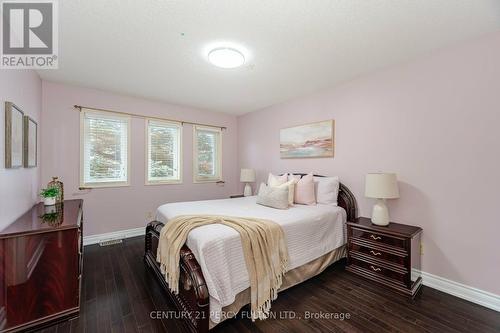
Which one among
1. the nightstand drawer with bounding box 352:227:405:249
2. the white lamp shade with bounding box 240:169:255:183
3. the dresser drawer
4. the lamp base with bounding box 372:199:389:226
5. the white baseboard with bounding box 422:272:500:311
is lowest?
the white baseboard with bounding box 422:272:500:311

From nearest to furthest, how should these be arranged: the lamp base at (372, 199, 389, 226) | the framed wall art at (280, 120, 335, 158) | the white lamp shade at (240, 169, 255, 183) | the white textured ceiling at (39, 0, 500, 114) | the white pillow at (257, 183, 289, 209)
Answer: the white textured ceiling at (39, 0, 500, 114)
the lamp base at (372, 199, 389, 226)
the white pillow at (257, 183, 289, 209)
the framed wall art at (280, 120, 335, 158)
the white lamp shade at (240, 169, 255, 183)

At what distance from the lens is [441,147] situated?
7.55 feet

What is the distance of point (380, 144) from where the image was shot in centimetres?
278

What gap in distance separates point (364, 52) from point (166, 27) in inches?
82.3

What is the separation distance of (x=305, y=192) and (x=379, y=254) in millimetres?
1153

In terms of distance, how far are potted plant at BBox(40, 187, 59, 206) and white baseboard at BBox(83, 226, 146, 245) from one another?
1.01 metres

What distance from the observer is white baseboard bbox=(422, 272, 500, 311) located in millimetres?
1970

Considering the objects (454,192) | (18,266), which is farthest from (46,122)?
(454,192)

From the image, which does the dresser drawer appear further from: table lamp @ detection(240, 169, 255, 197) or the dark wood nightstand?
table lamp @ detection(240, 169, 255, 197)

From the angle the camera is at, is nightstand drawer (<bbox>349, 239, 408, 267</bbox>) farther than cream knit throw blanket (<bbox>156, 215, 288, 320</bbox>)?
Yes

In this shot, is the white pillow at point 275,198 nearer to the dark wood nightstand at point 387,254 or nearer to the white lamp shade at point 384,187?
the dark wood nightstand at point 387,254

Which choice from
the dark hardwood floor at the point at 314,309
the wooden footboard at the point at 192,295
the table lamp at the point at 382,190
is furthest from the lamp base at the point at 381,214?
the wooden footboard at the point at 192,295

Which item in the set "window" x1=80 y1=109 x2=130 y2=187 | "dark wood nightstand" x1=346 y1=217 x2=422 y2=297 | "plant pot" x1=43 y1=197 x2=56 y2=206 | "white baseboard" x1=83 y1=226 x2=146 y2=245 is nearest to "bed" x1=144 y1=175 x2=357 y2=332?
"dark wood nightstand" x1=346 y1=217 x2=422 y2=297

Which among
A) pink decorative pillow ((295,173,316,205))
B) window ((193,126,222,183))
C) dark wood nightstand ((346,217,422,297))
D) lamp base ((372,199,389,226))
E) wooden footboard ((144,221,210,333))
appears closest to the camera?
wooden footboard ((144,221,210,333))
